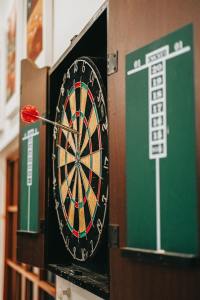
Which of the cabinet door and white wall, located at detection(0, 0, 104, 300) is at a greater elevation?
white wall, located at detection(0, 0, 104, 300)

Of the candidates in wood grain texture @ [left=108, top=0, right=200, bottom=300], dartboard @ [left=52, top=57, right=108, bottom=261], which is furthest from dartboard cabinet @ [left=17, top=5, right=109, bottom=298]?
wood grain texture @ [left=108, top=0, right=200, bottom=300]

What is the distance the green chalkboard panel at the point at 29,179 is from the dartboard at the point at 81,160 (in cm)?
20

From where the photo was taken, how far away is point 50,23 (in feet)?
10.3

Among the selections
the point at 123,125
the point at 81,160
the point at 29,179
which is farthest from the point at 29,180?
the point at 123,125

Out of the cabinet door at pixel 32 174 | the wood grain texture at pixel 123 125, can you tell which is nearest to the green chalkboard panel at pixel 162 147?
the wood grain texture at pixel 123 125

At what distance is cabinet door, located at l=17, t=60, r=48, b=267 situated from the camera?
8.08 ft

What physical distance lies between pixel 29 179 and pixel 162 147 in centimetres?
154

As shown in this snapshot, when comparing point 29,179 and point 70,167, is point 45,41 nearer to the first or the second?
point 29,179

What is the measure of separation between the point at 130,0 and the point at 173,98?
1.33ft

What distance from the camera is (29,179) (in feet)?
8.78

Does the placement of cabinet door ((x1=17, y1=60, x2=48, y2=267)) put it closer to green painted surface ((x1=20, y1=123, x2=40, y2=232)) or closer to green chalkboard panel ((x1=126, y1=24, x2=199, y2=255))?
green painted surface ((x1=20, y1=123, x2=40, y2=232))

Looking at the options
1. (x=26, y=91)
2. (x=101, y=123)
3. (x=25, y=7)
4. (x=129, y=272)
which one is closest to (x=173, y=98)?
(x=129, y=272)

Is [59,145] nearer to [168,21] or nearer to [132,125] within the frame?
[132,125]

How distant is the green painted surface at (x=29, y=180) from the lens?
2.55 m
